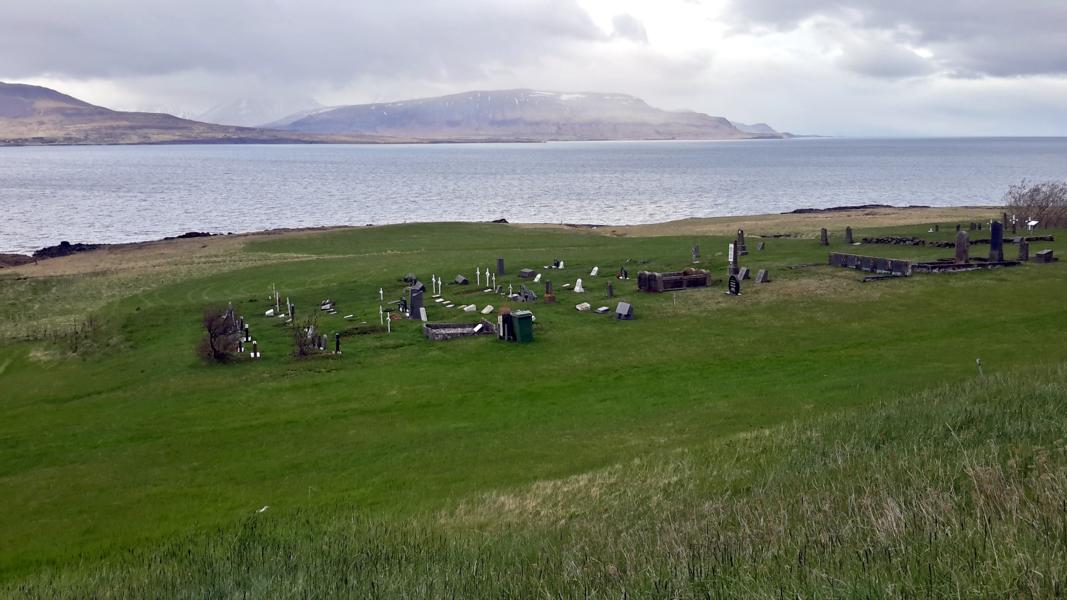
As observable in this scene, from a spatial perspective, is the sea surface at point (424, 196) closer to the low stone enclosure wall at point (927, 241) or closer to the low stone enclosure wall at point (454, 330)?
the low stone enclosure wall at point (927, 241)

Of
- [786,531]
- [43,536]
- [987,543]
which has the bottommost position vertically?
[43,536]

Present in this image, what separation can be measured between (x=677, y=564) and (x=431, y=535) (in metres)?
4.74

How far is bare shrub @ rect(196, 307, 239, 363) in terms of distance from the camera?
27.2 metres

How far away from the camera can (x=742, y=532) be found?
8938 millimetres

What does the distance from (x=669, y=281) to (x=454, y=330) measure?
10921 millimetres

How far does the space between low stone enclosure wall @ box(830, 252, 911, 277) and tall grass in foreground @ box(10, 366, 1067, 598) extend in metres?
20.6

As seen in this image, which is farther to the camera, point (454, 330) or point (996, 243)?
point (996, 243)

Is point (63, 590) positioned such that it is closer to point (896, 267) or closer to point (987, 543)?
point (987, 543)

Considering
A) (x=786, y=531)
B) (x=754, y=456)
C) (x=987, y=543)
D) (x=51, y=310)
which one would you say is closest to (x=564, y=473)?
(x=754, y=456)

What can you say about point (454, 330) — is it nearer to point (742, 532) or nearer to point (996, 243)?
point (742, 532)

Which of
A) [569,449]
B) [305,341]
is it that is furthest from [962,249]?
[305,341]

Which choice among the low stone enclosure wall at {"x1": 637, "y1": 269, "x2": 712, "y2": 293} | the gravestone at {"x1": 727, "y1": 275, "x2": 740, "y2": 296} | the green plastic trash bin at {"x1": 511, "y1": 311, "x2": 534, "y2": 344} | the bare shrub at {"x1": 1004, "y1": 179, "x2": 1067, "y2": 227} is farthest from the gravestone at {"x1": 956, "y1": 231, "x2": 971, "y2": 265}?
the green plastic trash bin at {"x1": 511, "y1": 311, "x2": 534, "y2": 344}

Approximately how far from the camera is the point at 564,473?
15805 millimetres

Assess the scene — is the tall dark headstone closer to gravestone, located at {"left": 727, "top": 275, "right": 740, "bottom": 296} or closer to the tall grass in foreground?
gravestone, located at {"left": 727, "top": 275, "right": 740, "bottom": 296}
